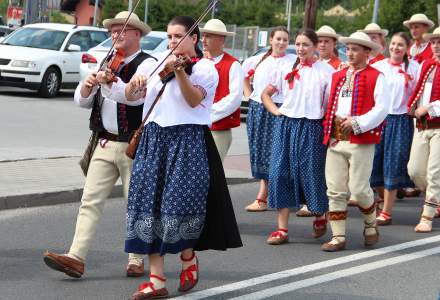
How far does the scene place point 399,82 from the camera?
10.3 m

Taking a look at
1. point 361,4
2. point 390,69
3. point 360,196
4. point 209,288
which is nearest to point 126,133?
point 209,288

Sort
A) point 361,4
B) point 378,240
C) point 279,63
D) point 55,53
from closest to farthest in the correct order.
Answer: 1. point 378,240
2. point 279,63
3. point 55,53
4. point 361,4

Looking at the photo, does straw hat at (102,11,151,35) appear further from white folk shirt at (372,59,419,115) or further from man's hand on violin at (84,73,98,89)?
white folk shirt at (372,59,419,115)

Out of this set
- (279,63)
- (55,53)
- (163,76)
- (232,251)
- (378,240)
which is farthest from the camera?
(55,53)

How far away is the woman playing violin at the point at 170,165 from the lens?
6492 millimetres

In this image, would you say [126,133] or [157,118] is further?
[126,133]

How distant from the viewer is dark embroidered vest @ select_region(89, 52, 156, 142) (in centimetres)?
699

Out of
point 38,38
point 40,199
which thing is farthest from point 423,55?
point 38,38

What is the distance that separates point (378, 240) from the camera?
9.07 meters

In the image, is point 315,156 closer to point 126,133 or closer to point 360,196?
point 360,196

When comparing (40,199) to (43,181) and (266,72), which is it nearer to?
(43,181)

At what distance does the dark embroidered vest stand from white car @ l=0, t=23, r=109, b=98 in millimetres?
15550

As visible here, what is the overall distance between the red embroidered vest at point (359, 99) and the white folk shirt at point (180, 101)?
221 centimetres

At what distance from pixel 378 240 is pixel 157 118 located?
3202 millimetres
